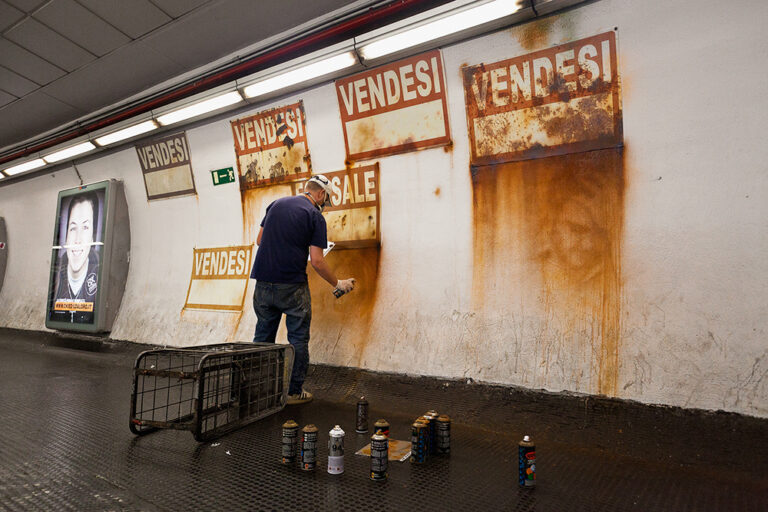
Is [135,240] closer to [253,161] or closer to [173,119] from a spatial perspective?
[173,119]

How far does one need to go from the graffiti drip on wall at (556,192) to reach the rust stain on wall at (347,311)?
1037 millimetres

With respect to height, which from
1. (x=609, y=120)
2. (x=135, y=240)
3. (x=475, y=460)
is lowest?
Answer: (x=475, y=460)

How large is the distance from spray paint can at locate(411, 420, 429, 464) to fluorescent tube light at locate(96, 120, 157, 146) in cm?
486

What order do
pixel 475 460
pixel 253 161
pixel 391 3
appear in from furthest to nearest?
1. pixel 253 161
2. pixel 391 3
3. pixel 475 460

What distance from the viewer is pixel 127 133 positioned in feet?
18.1

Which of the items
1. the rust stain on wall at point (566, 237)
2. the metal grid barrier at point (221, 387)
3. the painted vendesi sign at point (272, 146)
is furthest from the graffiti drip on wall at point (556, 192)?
the painted vendesi sign at point (272, 146)

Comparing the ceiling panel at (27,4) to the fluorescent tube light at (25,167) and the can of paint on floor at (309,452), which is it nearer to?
the fluorescent tube light at (25,167)

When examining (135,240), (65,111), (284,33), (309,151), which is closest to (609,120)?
(309,151)

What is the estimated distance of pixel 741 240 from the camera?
249 centimetres

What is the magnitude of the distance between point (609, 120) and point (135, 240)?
6.06 meters

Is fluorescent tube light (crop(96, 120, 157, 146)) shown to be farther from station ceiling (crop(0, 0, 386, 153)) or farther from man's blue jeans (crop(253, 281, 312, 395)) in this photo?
man's blue jeans (crop(253, 281, 312, 395))

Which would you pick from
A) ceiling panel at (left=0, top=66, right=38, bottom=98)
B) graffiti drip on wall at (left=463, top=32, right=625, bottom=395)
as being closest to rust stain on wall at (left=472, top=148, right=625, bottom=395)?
graffiti drip on wall at (left=463, top=32, right=625, bottom=395)

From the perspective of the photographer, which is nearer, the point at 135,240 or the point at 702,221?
the point at 702,221

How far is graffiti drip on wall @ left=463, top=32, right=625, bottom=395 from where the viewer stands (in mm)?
2887
